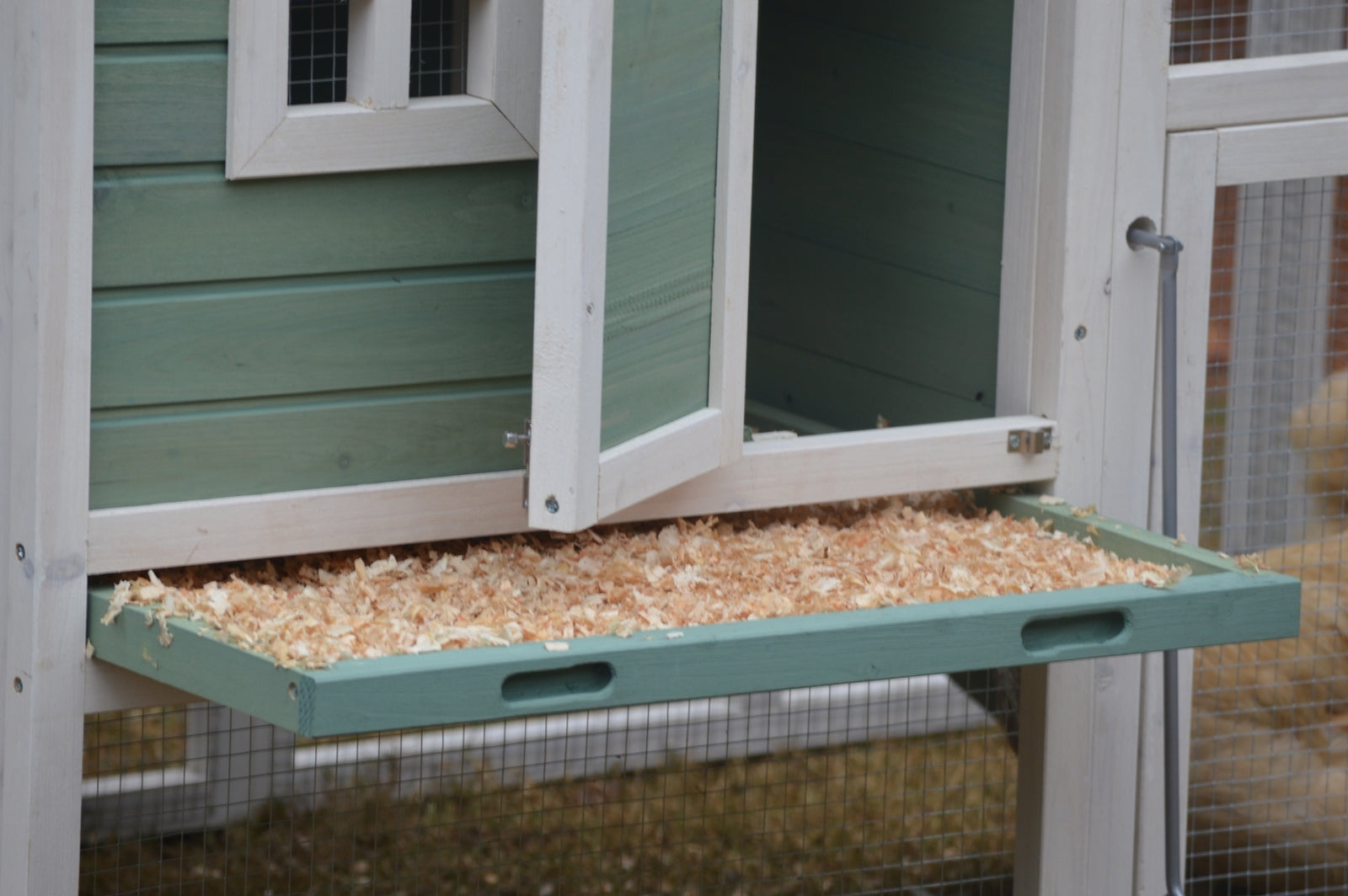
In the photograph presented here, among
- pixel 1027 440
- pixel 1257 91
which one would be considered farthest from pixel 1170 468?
pixel 1257 91

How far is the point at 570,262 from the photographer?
5.82ft

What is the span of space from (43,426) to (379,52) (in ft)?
1.77

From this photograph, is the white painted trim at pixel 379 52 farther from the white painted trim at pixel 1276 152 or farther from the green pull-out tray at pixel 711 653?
the white painted trim at pixel 1276 152

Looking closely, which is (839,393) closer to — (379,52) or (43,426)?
(379,52)

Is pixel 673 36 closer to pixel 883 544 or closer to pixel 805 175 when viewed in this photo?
pixel 883 544

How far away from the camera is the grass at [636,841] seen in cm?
343

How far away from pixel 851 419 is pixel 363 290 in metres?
1.08

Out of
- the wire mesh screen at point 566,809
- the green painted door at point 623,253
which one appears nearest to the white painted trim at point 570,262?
the green painted door at point 623,253

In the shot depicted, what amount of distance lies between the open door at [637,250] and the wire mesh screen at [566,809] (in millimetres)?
1294

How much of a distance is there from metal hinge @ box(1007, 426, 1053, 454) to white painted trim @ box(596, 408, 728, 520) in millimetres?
514

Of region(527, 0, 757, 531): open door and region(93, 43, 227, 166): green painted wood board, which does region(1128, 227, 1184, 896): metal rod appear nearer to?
region(527, 0, 757, 531): open door

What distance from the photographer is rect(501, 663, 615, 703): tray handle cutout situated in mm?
1853

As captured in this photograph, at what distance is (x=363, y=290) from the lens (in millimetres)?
2141

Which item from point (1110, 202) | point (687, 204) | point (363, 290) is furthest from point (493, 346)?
point (1110, 202)
